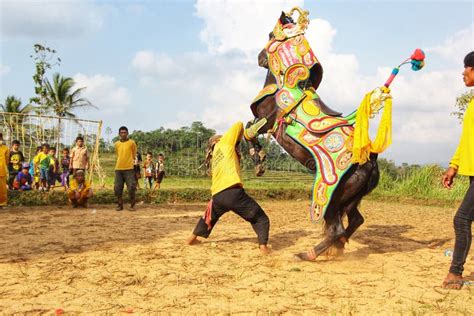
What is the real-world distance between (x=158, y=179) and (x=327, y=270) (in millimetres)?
12335

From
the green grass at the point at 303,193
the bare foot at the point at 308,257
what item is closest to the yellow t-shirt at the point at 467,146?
the bare foot at the point at 308,257

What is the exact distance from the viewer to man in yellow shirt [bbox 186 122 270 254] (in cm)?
568

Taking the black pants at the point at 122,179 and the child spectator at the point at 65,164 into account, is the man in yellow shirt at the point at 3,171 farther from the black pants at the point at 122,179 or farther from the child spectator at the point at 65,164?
the child spectator at the point at 65,164

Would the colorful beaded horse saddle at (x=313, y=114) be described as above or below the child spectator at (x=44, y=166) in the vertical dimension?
above

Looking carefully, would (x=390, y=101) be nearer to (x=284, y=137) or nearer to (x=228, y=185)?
(x=284, y=137)

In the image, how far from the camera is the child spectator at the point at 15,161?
12166 mm

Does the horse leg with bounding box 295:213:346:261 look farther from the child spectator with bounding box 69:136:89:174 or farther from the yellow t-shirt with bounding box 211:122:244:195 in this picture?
the child spectator with bounding box 69:136:89:174

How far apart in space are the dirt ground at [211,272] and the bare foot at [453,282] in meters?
0.07

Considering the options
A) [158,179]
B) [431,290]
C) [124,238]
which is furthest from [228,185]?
[158,179]

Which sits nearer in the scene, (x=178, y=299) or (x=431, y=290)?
(x=178, y=299)

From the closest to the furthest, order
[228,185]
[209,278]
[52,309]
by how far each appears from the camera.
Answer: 1. [52,309]
2. [209,278]
3. [228,185]

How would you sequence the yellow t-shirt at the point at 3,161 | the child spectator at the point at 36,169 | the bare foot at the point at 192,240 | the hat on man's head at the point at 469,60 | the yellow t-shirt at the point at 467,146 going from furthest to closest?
the child spectator at the point at 36,169 < the yellow t-shirt at the point at 3,161 < the bare foot at the point at 192,240 < the hat on man's head at the point at 469,60 < the yellow t-shirt at the point at 467,146

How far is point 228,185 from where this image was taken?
5.68 metres

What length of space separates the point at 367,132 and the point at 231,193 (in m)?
1.86
